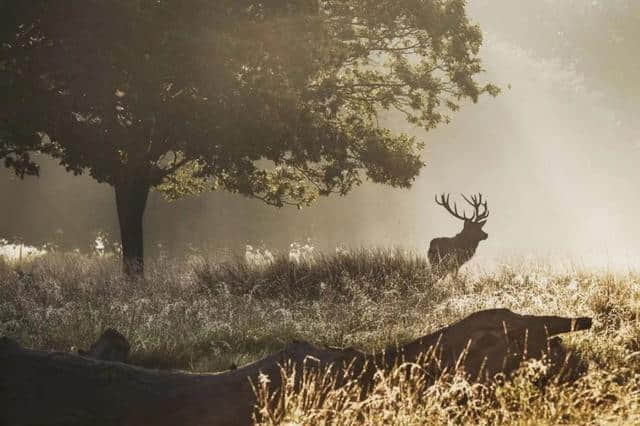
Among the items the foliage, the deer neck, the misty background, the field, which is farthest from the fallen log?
the deer neck

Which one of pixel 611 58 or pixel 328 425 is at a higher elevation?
pixel 611 58

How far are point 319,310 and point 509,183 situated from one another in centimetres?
6714

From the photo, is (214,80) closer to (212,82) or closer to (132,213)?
(212,82)

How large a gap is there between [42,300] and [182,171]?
842 centimetres

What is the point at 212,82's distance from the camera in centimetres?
1612

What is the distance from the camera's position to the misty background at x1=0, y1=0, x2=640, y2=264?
45.2 m

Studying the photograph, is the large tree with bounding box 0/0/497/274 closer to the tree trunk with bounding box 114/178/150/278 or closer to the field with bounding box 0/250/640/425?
the tree trunk with bounding box 114/178/150/278

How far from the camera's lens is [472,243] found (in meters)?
18.0

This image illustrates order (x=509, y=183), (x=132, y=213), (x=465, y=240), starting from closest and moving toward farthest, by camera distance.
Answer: (x=465, y=240) → (x=132, y=213) → (x=509, y=183)

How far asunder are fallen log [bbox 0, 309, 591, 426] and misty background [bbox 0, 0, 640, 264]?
10.6 m

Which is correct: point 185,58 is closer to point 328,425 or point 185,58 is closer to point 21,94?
point 21,94

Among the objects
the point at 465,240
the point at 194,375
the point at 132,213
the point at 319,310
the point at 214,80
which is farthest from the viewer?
the point at 132,213

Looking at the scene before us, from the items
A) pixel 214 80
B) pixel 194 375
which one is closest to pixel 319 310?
pixel 214 80

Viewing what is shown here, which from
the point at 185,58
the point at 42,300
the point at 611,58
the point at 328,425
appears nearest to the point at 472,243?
the point at 185,58
